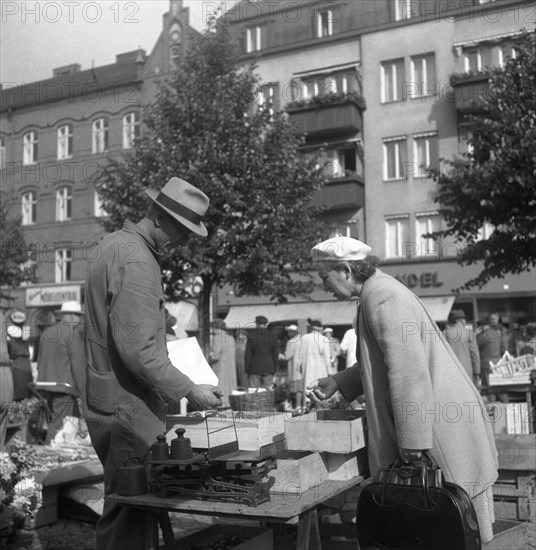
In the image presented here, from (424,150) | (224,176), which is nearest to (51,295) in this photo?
(424,150)

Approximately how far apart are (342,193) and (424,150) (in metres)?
3.40

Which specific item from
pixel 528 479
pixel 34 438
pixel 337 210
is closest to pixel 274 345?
pixel 34 438

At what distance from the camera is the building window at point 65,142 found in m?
37.1

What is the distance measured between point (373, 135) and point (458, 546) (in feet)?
89.2

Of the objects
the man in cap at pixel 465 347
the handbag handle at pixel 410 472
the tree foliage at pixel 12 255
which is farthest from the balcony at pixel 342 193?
the handbag handle at pixel 410 472

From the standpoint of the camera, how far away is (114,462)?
3.84 m

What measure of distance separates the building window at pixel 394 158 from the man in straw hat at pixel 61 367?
1951 centimetres

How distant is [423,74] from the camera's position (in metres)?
28.8

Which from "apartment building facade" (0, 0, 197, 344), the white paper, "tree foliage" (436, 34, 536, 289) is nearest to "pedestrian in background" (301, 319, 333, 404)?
"tree foliage" (436, 34, 536, 289)

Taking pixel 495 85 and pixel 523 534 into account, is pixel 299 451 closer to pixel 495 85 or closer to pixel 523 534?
pixel 523 534

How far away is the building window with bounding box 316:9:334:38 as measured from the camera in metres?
31.3

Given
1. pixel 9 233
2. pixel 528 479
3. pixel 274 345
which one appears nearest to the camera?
pixel 528 479

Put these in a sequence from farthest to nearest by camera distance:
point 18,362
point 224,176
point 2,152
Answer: point 2,152, point 224,176, point 18,362

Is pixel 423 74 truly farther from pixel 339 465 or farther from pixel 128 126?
pixel 339 465
